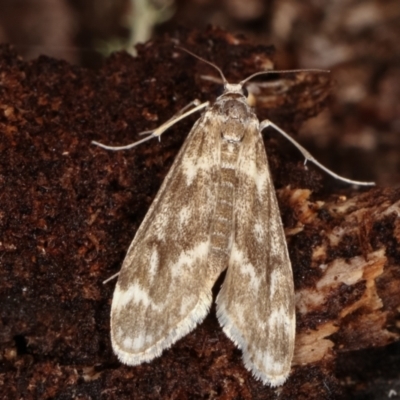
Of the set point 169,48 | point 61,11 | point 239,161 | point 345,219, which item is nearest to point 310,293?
point 345,219

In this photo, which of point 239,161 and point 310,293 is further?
point 239,161

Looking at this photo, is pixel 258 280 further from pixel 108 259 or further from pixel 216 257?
pixel 108 259

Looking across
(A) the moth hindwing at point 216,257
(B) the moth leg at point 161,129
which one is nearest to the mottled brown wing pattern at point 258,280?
(A) the moth hindwing at point 216,257

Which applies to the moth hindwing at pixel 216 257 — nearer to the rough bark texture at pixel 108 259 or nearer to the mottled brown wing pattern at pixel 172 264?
the mottled brown wing pattern at pixel 172 264

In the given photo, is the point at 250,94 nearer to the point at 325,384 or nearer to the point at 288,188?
the point at 288,188

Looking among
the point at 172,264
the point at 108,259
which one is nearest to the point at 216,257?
the point at 172,264

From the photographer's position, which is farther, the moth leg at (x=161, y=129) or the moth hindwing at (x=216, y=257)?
the moth leg at (x=161, y=129)

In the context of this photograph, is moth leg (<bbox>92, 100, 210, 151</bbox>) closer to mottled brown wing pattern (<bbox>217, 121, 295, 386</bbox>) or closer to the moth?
the moth
